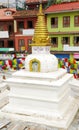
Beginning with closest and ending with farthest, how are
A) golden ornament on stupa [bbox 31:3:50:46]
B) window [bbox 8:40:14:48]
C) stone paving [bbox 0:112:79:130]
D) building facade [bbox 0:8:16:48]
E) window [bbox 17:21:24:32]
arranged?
stone paving [bbox 0:112:79:130] → golden ornament on stupa [bbox 31:3:50:46] → window [bbox 17:21:24:32] → building facade [bbox 0:8:16:48] → window [bbox 8:40:14:48]

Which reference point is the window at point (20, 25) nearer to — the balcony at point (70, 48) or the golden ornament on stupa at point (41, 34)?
the balcony at point (70, 48)

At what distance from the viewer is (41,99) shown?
35.0 ft

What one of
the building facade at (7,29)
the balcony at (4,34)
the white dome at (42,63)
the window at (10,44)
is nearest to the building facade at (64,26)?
the building facade at (7,29)

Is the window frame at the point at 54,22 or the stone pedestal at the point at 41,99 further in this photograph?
the window frame at the point at 54,22

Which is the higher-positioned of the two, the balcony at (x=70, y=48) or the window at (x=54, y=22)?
the window at (x=54, y=22)

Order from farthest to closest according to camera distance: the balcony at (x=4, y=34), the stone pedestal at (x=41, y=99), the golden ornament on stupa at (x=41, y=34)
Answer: the balcony at (x=4, y=34) → the golden ornament on stupa at (x=41, y=34) → the stone pedestal at (x=41, y=99)

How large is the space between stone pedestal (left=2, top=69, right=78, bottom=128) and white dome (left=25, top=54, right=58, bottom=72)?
298 millimetres

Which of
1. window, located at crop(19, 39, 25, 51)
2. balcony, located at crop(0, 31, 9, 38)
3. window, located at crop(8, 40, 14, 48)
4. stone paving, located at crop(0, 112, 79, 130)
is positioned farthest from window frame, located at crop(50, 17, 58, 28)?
stone paving, located at crop(0, 112, 79, 130)

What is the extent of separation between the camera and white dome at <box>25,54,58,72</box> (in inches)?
440

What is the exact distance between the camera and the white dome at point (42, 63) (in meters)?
11.2

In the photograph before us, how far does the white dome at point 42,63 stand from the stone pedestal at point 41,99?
298mm

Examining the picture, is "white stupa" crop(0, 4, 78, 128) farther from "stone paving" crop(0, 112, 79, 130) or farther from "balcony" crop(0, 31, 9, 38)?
"balcony" crop(0, 31, 9, 38)

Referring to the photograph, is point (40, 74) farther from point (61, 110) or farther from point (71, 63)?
point (71, 63)

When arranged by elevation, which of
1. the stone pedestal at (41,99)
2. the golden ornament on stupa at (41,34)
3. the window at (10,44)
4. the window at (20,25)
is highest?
the window at (20,25)
